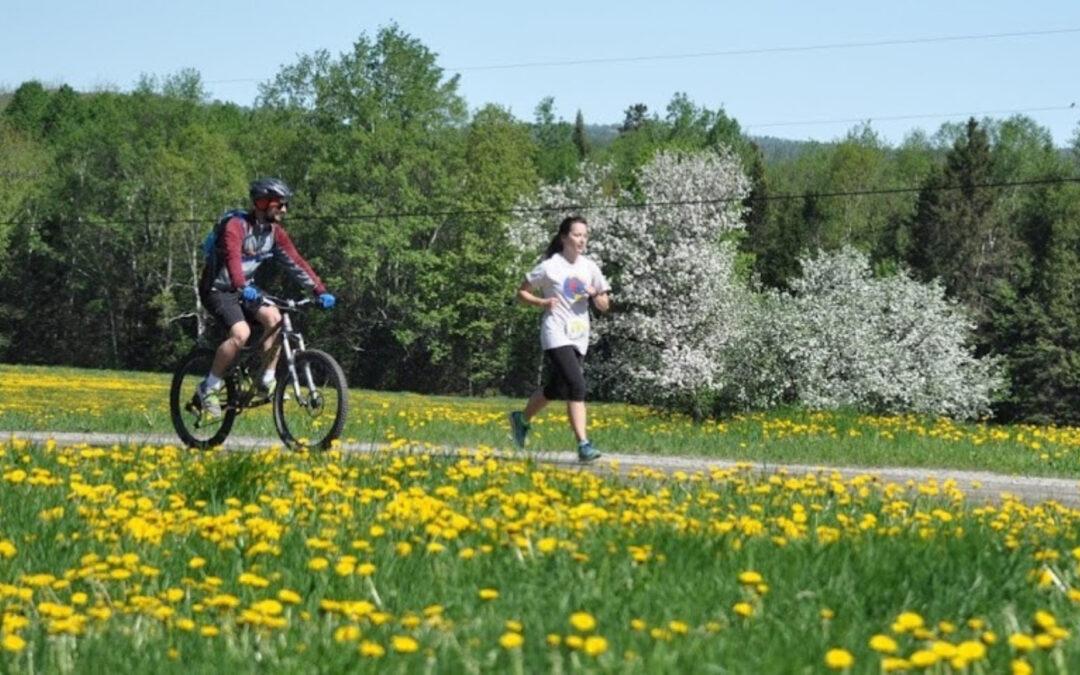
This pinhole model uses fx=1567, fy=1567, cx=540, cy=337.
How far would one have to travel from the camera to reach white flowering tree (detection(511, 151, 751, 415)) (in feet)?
176

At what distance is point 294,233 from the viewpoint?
72000mm

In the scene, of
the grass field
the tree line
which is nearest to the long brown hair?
the grass field

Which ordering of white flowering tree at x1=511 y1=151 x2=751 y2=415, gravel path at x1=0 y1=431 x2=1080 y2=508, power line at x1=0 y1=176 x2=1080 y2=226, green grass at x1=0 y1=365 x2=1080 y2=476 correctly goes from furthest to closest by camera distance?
power line at x1=0 y1=176 x2=1080 y2=226 < white flowering tree at x1=511 y1=151 x2=751 y2=415 < green grass at x1=0 y1=365 x2=1080 y2=476 < gravel path at x1=0 y1=431 x2=1080 y2=508

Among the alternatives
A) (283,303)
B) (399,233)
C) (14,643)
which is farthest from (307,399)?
(399,233)

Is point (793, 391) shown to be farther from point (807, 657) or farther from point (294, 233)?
point (807, 657)

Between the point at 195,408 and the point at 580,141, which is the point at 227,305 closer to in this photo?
the point at 195,408

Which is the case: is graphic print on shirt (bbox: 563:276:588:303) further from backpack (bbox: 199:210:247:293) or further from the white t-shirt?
backpack (bbox: 199:210:247:293)

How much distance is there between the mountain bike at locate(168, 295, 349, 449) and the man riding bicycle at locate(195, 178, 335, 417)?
0.07 metres

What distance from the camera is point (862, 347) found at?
145 ft

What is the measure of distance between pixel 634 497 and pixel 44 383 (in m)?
40.6

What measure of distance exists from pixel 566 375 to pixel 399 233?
59393mm

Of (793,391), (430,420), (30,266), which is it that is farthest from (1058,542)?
(30,266)

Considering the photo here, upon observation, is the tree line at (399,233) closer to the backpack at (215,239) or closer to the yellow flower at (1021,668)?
the backpack at (215,239)

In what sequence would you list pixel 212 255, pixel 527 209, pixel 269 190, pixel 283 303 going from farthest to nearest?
pixel 527 209 → pixel 283 303 → pixel 212 255 → pixel 269 190
